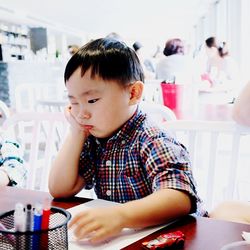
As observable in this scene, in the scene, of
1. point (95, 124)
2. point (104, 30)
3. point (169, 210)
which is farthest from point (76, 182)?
point (104, 30)

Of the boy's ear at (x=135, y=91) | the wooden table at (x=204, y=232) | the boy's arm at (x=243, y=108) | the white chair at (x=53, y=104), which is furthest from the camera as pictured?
the white chair at (x=53, y=104)

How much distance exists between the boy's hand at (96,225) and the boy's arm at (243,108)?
0.60 m

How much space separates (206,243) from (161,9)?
43.2ft

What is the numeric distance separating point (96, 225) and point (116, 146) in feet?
1.13

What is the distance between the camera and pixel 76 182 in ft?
3.20

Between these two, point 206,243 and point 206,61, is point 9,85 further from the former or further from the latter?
point 206,243

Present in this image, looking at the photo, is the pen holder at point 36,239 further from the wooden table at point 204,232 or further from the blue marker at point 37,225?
the wooden table at point 204,232

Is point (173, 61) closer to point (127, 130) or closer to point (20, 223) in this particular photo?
point (127, 130)

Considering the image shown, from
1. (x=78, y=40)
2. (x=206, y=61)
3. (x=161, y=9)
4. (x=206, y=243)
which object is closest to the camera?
(x=206, y=243)

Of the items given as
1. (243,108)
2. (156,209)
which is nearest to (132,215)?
(156,209)

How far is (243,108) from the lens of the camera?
1.13 m

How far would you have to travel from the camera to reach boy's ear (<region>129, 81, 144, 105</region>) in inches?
36.4

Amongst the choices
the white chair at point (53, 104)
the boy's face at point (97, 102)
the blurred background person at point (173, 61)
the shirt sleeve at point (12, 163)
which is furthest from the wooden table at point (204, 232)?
the blurred background person at point (173, 61)

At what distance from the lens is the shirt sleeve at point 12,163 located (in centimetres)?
121
